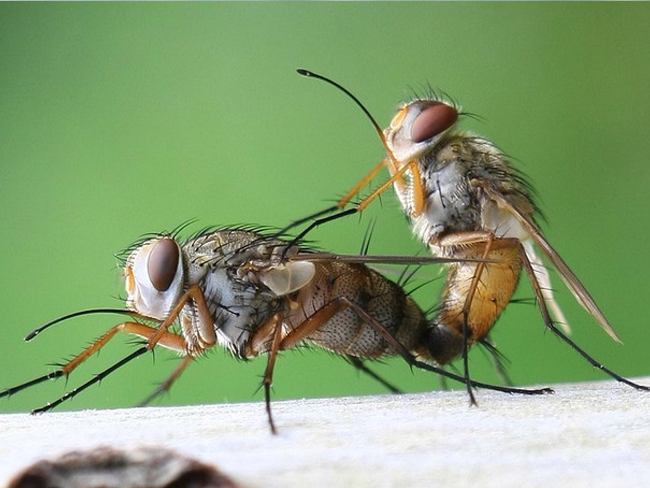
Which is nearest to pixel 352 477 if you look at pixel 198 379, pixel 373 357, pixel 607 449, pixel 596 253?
pixel 607 449

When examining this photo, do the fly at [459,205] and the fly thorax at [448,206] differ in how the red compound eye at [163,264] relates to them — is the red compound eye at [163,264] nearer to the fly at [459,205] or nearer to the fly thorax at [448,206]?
the fly at [459,205]

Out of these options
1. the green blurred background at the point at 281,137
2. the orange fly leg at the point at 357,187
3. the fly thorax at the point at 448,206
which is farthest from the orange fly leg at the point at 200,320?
the green blurred background at the point at 281,137

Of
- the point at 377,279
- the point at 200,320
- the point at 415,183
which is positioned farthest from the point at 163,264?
the point at 415,183

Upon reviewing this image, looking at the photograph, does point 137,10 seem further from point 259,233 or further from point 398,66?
point 259,233

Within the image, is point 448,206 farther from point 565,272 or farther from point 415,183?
point 565,272

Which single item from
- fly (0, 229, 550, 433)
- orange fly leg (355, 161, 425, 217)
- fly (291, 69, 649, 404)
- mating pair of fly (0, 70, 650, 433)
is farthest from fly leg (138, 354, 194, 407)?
orange fly leg (355, 161, 425, 217)
